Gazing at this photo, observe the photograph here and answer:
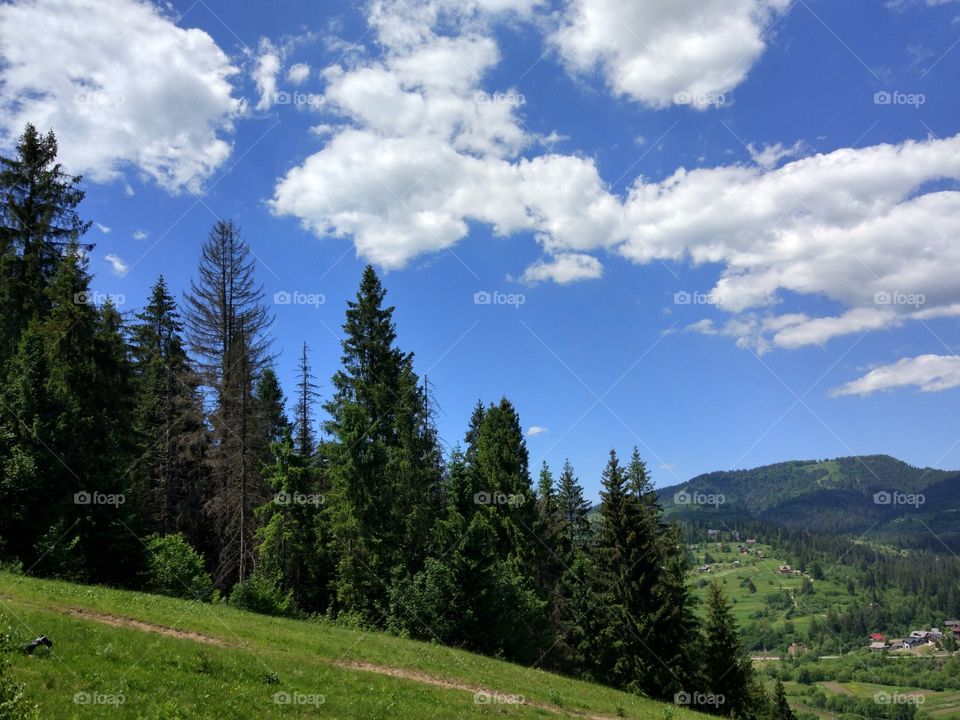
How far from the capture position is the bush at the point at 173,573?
28.8 meters

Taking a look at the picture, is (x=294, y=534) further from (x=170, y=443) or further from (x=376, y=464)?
(x=170, y=443)

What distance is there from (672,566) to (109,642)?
116 feet

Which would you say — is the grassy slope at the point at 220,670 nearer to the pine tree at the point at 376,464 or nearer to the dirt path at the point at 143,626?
the dirt path at the point at 143,626

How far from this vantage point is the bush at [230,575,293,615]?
29.5 m

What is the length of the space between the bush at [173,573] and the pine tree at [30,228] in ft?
47.2

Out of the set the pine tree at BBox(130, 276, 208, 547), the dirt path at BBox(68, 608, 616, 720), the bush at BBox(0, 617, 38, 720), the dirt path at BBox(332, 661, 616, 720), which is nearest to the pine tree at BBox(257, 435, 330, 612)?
the pine tree at BBox(130, 276, 208, 547)

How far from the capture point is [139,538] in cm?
2966

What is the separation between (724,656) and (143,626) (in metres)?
38.1

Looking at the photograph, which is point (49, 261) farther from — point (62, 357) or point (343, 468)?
point (343, 468)

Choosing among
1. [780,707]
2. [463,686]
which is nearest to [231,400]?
[463,686]

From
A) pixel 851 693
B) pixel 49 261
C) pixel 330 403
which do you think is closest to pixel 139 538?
pixel 330 403

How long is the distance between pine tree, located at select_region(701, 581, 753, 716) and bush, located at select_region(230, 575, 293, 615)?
27.8 meters

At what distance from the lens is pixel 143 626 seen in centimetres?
1827

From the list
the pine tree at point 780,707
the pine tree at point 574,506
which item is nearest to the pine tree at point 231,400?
the pine tree at point 574,506
